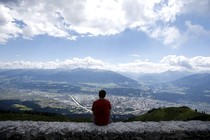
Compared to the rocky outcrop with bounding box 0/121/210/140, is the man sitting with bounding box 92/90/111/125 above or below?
above

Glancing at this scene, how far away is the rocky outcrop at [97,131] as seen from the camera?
9.88 metres

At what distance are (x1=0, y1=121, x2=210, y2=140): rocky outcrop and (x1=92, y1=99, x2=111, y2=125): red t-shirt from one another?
0.44m

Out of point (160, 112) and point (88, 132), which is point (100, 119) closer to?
point (88, 132)

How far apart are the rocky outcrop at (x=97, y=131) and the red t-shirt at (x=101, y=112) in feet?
1.45

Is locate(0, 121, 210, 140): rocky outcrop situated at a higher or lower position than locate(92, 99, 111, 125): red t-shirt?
lower

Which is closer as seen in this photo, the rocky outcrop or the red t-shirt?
the rocky outcrop

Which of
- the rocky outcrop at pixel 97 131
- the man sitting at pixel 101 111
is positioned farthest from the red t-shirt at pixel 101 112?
the rocky outcrop at pixel 97 131

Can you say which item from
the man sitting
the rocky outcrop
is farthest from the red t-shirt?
the rocky outcrop

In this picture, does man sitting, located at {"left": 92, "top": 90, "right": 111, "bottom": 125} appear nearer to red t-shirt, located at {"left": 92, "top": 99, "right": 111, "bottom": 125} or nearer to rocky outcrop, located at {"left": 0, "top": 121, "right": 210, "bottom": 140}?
red t-shirt, located at {"left": 92, "top": 99, "right": 111, "bottom": 125}

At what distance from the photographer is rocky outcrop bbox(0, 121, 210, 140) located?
988 centimetres

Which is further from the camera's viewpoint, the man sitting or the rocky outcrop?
the man sitting

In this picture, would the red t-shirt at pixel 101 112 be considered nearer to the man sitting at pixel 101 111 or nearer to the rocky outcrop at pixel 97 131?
the man sitting at pixel 101 111

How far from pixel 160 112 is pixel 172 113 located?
19.7ft

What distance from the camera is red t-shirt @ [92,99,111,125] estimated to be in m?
11.4
